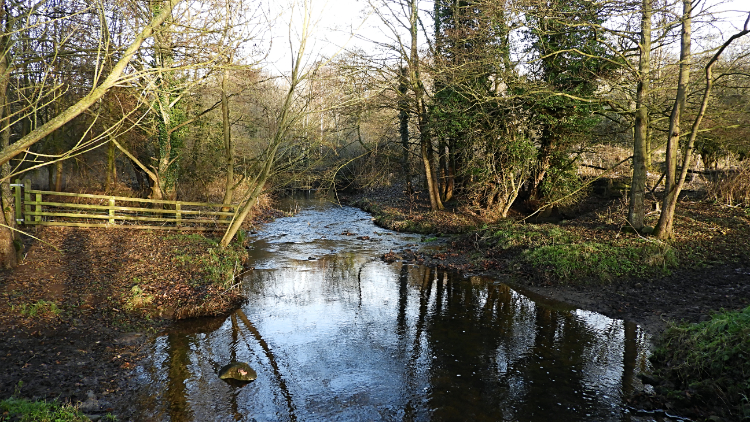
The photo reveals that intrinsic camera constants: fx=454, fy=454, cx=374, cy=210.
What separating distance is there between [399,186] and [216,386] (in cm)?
2665

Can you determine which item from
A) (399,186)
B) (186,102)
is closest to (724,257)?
(186,102)

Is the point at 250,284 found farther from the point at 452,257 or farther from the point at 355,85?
the point at 355,85

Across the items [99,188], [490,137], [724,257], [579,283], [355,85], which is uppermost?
[355,85]

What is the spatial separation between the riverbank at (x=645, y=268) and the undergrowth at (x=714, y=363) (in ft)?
0.07

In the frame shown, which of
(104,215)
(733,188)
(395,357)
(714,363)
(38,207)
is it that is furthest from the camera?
(733,188)

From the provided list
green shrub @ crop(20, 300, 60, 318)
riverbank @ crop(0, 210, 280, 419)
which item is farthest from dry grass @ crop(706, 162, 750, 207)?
green shrub @ crop(20, 300, 60, 318)

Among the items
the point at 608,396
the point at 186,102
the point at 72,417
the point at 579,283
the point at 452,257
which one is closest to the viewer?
the point at 72,417

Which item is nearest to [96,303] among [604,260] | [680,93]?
[604,260]

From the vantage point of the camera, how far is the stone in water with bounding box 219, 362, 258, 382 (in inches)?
257

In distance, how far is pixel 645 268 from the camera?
10.9 meters

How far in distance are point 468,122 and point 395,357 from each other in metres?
13.3

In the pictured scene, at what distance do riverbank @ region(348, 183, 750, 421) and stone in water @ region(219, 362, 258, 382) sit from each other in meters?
5.27

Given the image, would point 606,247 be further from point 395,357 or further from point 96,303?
point 96,303

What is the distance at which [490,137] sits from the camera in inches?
720
